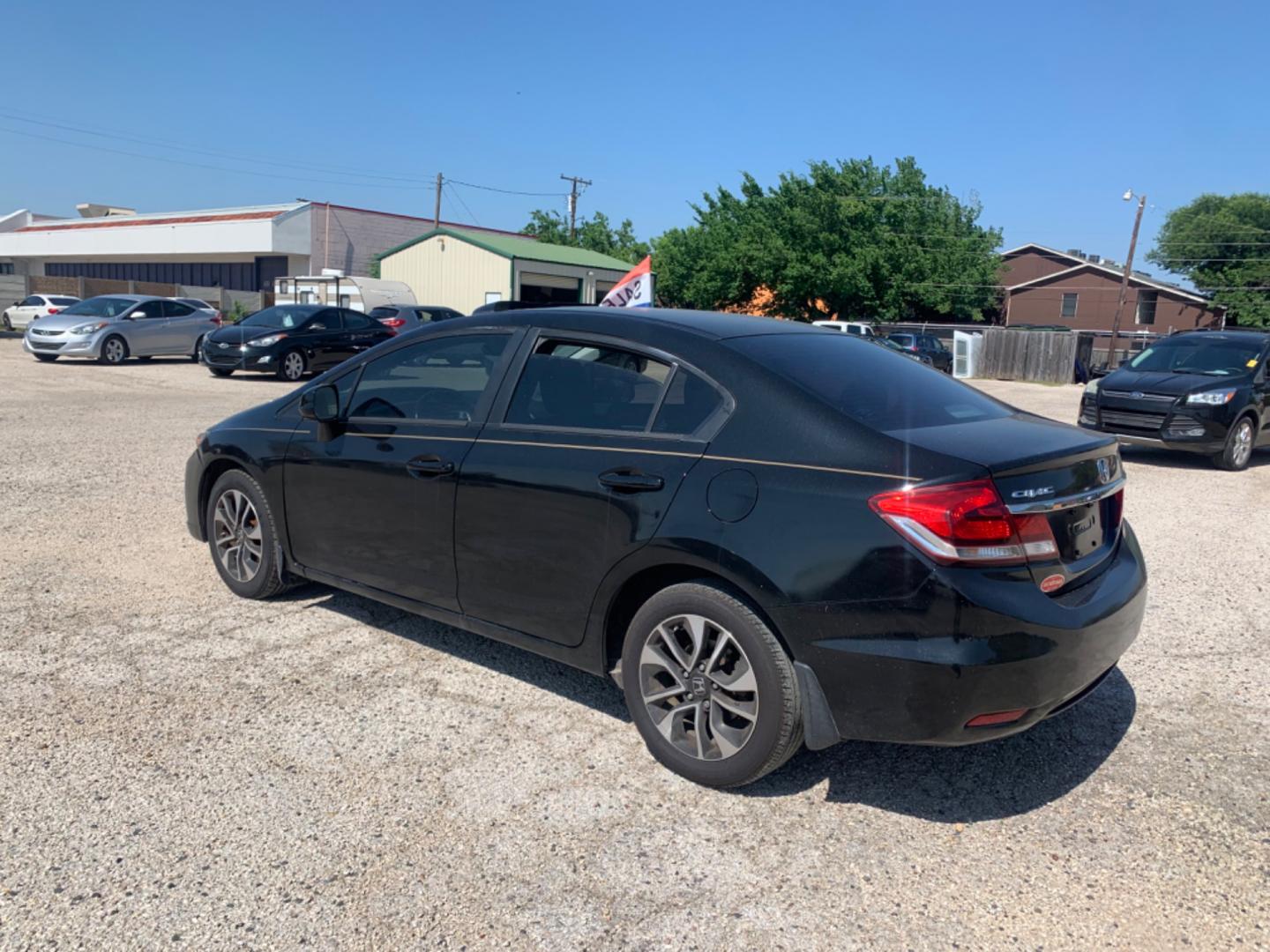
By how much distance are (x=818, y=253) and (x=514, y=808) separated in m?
47.1

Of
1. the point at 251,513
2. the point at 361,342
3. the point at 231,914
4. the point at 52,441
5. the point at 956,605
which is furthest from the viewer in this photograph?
the point at 361,342

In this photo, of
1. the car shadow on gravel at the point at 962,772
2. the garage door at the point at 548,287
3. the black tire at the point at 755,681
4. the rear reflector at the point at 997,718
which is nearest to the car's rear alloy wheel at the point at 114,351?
the black tire at the point at 755,681

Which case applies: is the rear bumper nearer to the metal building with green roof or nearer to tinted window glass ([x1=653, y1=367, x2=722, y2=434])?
tinted window glass ([x1=653, y1=367, x2=722, y2=434])

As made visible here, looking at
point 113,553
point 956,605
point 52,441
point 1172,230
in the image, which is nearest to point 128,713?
point 113,553

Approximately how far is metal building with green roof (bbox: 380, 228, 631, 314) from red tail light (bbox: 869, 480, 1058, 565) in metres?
38.0

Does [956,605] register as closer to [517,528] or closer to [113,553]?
[517,528]

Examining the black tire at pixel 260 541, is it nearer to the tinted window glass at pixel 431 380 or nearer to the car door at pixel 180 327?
the tinted window glass at pixel 431 380

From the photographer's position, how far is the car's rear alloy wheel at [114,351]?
21.7 metres

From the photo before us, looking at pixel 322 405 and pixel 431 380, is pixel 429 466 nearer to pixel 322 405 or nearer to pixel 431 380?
pixel 431 380

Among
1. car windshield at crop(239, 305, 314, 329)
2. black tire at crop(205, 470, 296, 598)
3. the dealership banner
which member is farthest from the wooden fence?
black tire at crop(205, 470, 296, 598)

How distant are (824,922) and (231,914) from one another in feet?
5.39

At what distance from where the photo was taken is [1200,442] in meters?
11.4

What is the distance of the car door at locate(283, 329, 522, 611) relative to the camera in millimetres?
4246

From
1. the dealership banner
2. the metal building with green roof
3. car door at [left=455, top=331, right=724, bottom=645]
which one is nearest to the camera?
car door at [left=455, top=331, right=724, bottom=645]
